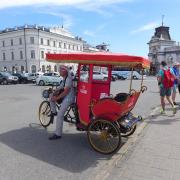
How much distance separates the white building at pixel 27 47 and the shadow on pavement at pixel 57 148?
258ft

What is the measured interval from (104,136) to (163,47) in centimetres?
11763

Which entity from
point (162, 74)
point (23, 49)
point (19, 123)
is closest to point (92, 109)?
point (19, 123)

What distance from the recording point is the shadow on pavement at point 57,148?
566cm

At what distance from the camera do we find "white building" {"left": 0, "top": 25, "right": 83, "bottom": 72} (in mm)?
90250

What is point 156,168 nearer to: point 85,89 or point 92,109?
point 92,109

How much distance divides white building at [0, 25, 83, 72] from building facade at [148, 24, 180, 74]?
128 ft

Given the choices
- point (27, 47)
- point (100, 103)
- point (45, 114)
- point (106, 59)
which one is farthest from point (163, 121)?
point (27, 47)

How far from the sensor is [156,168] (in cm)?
521

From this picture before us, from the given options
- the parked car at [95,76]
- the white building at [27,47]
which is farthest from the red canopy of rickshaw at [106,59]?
the white building at [27,47]

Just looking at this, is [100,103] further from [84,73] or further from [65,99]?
[65,99]

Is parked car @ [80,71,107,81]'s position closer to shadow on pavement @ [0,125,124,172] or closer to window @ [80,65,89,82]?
window @ [80,65,89,82]

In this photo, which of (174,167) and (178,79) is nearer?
(174,167)

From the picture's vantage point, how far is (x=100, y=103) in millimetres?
6445

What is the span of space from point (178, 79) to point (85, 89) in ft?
23.1
